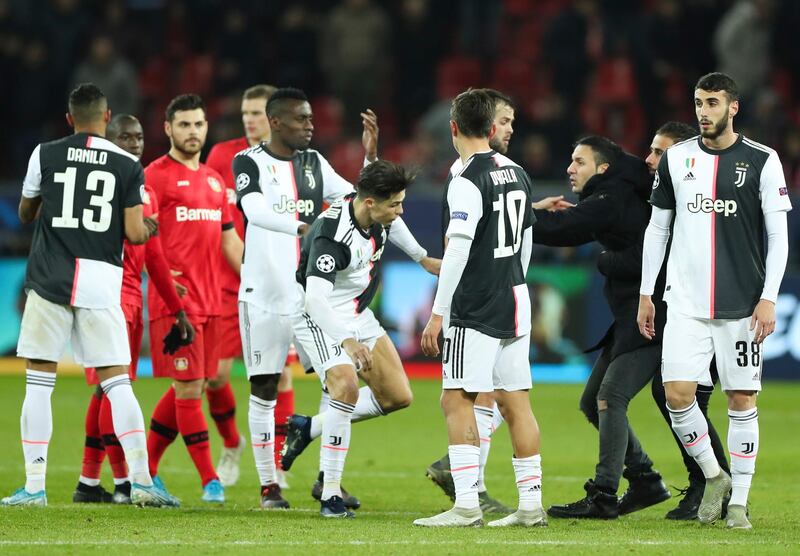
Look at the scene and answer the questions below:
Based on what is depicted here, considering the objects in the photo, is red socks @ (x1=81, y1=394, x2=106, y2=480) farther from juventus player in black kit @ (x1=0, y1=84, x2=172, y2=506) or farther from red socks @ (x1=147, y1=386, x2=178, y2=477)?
juventus player in black kit @ (x1=0, y1=84, x2=172, y2=506)

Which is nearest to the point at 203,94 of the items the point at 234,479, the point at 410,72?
the point at 410,72

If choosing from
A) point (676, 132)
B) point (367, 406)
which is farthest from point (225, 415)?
point (676, 132)

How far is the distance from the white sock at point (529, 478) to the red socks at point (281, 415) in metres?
2.47

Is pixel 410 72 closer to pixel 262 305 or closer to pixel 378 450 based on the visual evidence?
pixel 378 450

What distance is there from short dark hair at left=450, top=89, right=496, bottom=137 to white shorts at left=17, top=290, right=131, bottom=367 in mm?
2429

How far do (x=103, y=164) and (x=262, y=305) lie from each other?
1.33 meters

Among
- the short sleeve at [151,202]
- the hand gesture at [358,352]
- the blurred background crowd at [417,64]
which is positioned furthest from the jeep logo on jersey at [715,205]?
the blurred background crowd at [417,64]

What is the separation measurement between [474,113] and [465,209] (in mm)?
523

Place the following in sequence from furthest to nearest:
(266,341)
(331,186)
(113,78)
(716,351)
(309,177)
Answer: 1. (113,78)
2. (331,186)
3. (309,177)
4. (266,341)
5. (716,351)

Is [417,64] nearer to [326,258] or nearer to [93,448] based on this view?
[93,448]

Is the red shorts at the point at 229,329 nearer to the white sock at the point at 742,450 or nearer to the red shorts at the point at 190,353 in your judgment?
the red shorts at the point at 190,353

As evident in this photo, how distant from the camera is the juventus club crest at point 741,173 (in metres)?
7.12

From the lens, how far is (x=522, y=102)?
19.8 m

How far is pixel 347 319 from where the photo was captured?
8008 mm
